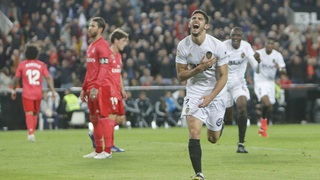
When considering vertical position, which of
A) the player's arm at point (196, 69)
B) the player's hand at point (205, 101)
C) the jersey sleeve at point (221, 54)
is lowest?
the player's hand at point (205, 101)

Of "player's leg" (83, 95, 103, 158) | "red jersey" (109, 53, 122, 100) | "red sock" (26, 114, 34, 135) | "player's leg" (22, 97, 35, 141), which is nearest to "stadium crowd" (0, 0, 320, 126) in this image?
"player's leg" (22, 97, 35, 141)

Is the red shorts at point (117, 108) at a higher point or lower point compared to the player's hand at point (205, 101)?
lower

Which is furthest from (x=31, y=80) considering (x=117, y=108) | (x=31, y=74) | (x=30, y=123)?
(x=117, y=108)

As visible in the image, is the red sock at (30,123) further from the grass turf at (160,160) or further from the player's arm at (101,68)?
the player's arm at (101,68)

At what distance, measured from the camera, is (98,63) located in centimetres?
1664

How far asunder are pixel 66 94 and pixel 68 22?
15.1 feet

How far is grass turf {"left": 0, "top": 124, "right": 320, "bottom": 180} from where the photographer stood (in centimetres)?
1369

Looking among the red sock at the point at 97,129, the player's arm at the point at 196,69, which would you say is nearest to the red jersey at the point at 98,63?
the red sock at the point at 97,129

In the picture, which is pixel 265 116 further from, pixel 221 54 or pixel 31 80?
pixel 221 54

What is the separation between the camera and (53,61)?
3325 centimetres

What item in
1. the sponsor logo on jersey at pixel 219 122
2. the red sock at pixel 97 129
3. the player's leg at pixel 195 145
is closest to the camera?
the player's leg at pixel 195 145

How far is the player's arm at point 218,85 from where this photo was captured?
1280 cm

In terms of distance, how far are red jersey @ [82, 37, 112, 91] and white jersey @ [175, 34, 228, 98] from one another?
11.9 feet

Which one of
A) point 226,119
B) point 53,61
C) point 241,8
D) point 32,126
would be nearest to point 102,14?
point 53,61
